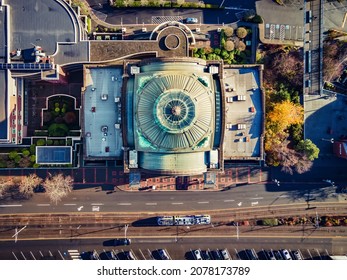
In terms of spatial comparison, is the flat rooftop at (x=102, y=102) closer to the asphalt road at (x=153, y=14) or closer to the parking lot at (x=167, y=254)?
the asphalt road at (x=153, y=14)

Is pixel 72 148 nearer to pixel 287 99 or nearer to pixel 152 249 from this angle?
pixel 152 249

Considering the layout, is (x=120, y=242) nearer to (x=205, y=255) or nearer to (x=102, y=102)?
(x=205, y=255)

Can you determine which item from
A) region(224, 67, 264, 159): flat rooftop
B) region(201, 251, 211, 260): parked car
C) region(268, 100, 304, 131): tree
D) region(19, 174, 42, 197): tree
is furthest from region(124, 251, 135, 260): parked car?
region(268, 100, 304, 131): tree

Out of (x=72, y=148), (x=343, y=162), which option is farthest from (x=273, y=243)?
(x=72, y=148)

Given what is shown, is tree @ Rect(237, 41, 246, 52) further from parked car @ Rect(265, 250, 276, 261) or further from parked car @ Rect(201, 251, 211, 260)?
parked car @ Rect(201, 251, 211, 260)

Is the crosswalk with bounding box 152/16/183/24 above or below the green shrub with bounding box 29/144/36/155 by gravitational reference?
above
